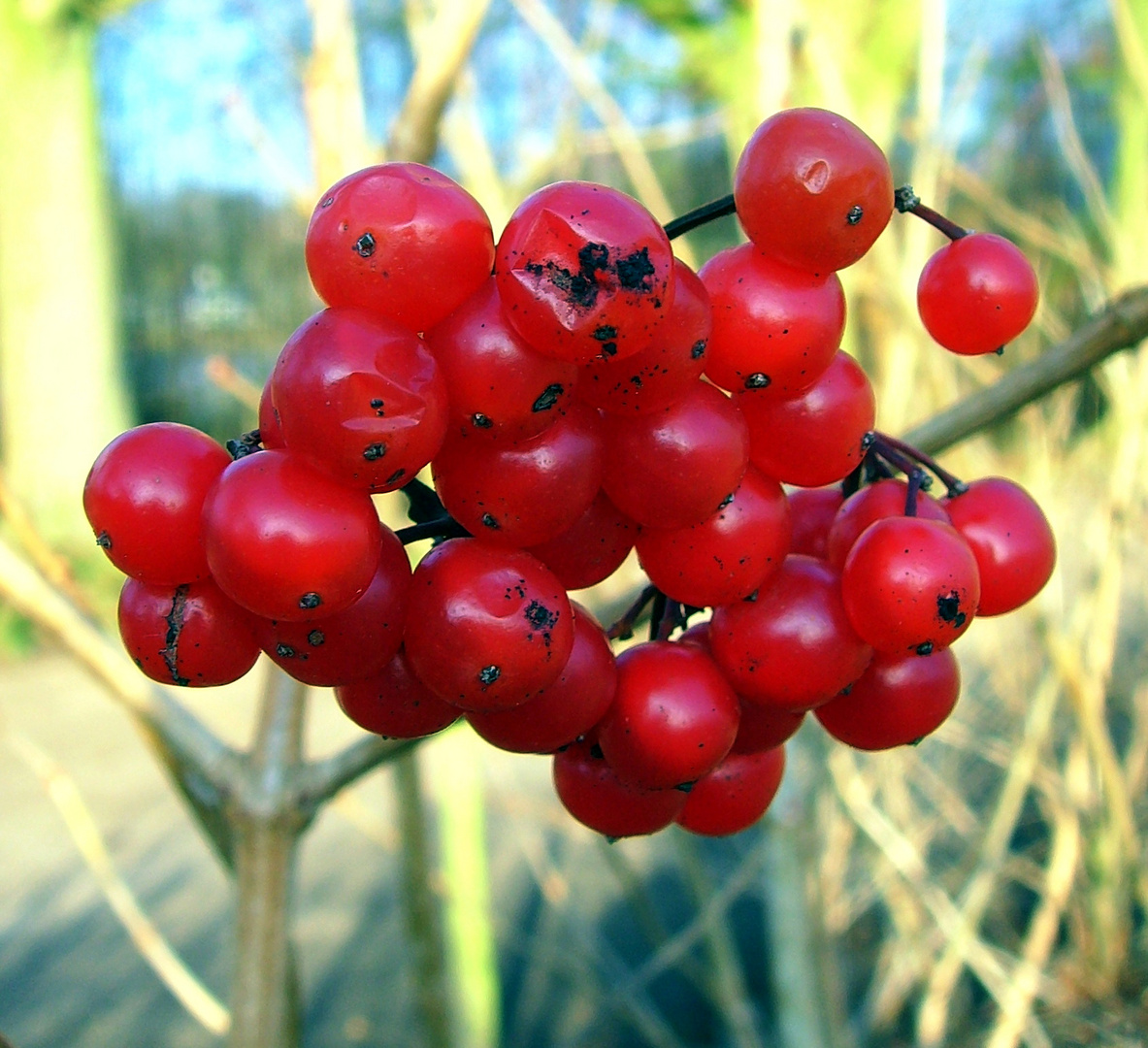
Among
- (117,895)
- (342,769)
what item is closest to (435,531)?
(342,769)

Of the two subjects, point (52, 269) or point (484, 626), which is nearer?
point (484, 626)

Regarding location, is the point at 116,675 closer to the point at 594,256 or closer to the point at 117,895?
the point at 117,895

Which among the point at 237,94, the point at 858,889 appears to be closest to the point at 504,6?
the point at 237,94

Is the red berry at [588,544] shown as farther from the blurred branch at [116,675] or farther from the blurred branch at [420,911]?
the blurred branch at [420,911]

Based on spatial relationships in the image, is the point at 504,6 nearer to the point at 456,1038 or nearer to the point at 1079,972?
the point at 456,1038

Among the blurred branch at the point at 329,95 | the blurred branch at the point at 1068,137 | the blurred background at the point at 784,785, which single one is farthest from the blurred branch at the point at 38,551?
the blurred branch at the point at 1068,137

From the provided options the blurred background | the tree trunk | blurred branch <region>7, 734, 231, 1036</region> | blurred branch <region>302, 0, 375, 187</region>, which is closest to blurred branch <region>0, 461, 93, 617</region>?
the blurred background

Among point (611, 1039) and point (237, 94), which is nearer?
point (237, 94)

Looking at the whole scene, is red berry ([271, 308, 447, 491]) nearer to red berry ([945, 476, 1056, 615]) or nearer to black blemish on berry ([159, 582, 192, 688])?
black blemish on berry ([159, 582, 192, 688])
